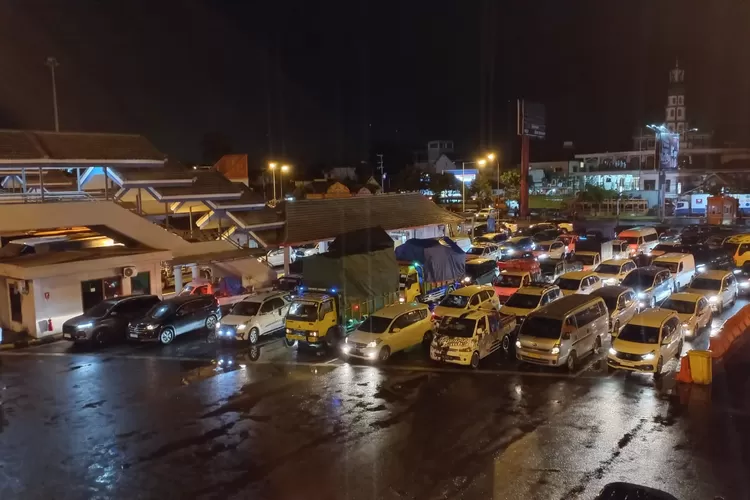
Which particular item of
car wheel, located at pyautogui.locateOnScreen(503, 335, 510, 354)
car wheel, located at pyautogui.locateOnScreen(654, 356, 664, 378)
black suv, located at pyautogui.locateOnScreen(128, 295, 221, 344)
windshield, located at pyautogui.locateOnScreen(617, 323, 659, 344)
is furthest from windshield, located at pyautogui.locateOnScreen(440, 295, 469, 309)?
black suv, located at pyautogui.locateOnScreen(128, 295, 221, 344)

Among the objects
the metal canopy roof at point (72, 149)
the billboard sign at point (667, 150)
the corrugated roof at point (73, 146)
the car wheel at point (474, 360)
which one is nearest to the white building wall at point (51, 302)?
the metal canopy roof at point (72, 149)

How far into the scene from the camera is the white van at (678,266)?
2503 cm

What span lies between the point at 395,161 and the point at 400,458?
11195cm

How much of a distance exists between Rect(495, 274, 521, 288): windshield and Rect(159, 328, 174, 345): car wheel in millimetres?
12620

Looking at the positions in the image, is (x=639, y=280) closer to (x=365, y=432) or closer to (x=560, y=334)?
(x=560, y=334)

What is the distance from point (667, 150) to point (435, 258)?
4063cm

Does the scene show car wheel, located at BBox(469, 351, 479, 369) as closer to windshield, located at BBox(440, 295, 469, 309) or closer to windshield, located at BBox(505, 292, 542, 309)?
windshield, located at BBox(440, 295, 469, 309)

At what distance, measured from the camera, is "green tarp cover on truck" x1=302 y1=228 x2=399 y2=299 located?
2072 cm

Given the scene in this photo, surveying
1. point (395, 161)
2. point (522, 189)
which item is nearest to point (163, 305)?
point (522, 189)

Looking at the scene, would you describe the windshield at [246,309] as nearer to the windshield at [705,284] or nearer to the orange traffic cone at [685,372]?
the orange traffic cone at [685,372]

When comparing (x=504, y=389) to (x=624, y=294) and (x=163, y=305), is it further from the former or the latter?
(x=163, y=305)

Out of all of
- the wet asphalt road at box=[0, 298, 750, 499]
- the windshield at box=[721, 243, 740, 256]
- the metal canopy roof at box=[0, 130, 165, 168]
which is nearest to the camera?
the wet asphalt road at box=[0, 298, 750, 499]

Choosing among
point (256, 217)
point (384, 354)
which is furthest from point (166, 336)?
point (256, 217)

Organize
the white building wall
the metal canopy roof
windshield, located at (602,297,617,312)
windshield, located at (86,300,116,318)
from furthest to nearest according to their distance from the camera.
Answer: the metal canopy roof → the white building wall → windshield, located at (86,300,116,318) → windshield, located at (602,297,617,312)
